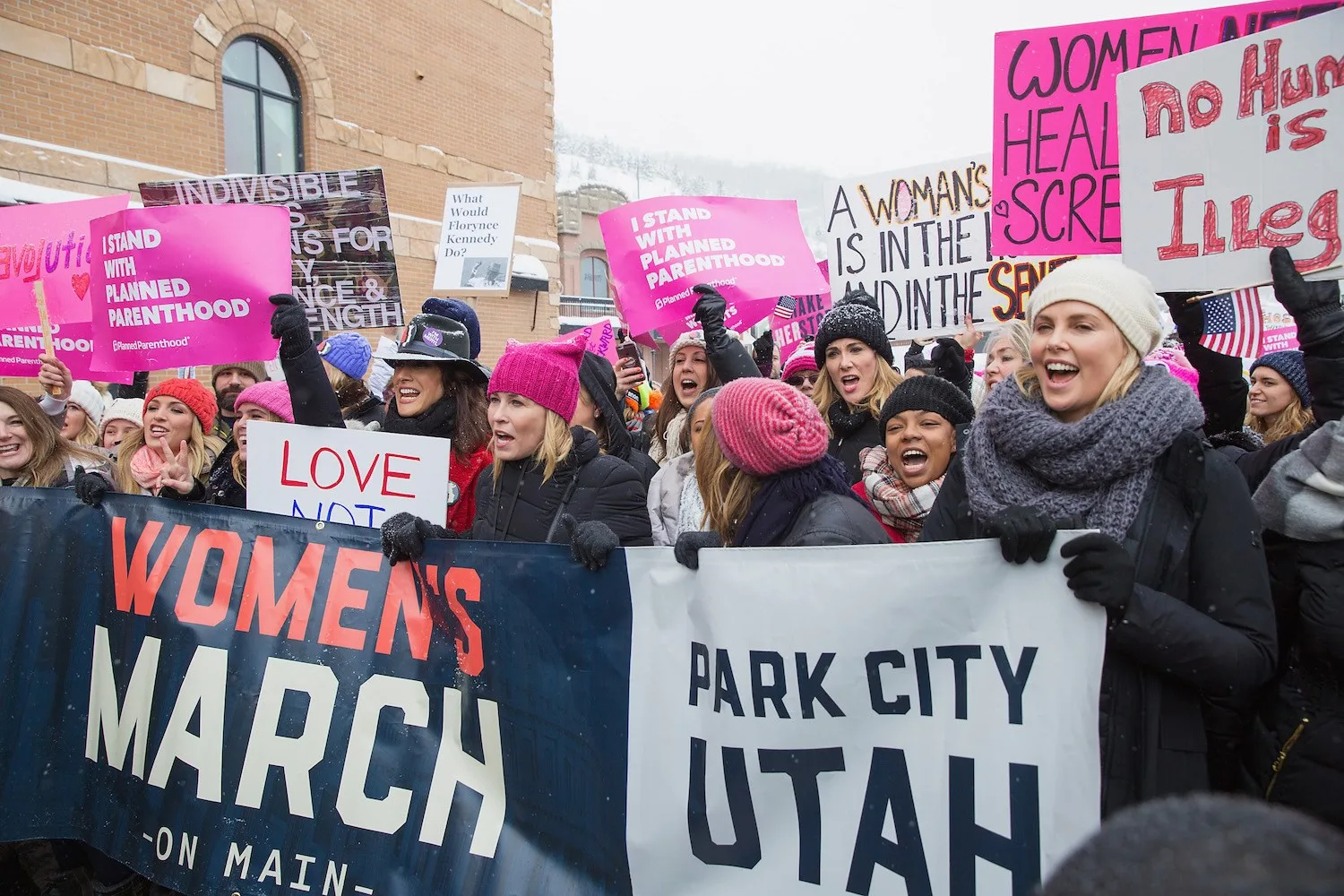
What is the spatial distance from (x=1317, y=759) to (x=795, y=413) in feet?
4.36

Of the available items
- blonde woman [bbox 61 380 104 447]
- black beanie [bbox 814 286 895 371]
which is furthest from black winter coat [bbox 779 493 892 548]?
blonde woman [bbox 61 380 104 447]

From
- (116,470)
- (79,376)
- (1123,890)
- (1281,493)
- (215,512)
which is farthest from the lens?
(79,376)

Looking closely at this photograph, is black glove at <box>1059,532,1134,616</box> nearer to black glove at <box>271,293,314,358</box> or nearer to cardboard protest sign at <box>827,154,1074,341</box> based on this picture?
black glove at <box>271,293,314,358</box>

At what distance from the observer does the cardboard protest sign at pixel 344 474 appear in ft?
9.45

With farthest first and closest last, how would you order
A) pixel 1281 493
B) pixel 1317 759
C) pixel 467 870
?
pixel 467 870 < pixel 1281 493 < pixel 1317 759

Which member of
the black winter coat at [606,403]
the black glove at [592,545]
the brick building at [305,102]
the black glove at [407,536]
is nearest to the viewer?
the black glove at [592,545]

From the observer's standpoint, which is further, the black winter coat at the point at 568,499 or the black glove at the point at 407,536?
the black winter coat at the point at 568,499

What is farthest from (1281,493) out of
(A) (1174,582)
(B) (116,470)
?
(B) (116,470)

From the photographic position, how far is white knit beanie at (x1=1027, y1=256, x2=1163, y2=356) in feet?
6.31

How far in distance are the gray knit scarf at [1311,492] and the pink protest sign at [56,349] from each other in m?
4.65

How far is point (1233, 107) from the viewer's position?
2.75 meters

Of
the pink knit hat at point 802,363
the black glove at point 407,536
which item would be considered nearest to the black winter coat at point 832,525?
the black glove at point 407,536

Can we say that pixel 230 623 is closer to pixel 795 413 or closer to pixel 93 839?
pixel 93 839

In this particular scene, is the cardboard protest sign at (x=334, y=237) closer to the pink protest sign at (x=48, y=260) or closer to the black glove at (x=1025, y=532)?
the pink protest sign at (x=48, y=260)
